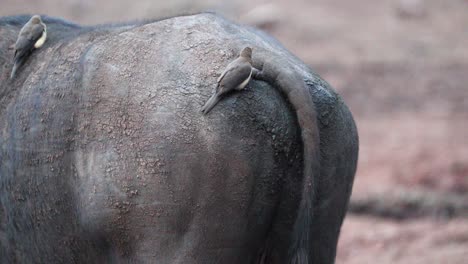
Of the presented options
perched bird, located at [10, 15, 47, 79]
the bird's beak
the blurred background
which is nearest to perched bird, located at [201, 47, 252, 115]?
the bird's beak

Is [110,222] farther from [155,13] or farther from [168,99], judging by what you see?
[155,13]

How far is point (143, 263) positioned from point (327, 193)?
88 centimetres

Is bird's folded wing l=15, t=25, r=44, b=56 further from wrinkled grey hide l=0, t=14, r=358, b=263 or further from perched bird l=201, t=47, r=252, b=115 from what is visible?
perched bird l=201, t=47, r=252, b=115

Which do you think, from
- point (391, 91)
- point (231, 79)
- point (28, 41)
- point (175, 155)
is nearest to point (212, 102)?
point (231, 79)

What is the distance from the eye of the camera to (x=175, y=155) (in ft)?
12.5

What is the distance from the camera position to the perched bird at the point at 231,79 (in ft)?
12.4

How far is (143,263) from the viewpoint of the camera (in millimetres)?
3910

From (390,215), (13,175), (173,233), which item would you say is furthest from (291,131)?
(390,215)

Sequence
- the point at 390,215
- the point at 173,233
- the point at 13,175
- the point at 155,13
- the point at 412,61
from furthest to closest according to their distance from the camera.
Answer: the point at 155,13 → the point at 412,61 → the point at 390,215 → the point at 13,175 → the point at 173,233

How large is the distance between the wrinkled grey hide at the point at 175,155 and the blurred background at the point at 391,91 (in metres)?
4.19

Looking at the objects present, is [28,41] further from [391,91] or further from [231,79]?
[391,91]

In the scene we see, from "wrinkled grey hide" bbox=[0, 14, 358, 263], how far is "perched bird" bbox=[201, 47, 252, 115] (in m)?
0.04

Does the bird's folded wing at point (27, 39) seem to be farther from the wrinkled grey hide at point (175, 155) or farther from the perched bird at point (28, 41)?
the wrinkled grey hide at point (175, 155)

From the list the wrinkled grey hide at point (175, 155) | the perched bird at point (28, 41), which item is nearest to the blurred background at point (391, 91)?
the wrinkled grey hide at point (175, 155)
